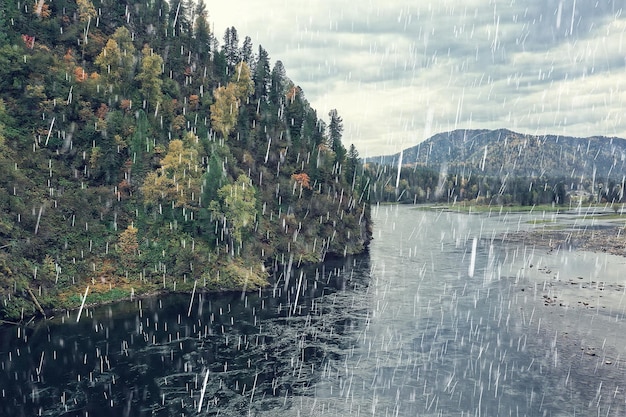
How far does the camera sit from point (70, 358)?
141 feet

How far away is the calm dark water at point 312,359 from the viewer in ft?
114

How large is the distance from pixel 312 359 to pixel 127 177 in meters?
45.2

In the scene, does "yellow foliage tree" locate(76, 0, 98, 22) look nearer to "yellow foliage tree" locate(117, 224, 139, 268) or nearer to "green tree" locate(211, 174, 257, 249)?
"yellow foliage tree" locate(117, 224, 139, 268)

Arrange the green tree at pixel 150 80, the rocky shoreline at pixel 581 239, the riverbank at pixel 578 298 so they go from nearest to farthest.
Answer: the riverbank at pixel 578 298 < the green tree at pixel 150 80 < the rocky shoreline at pixel 581 239

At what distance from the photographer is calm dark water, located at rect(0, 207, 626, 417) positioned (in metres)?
34.7

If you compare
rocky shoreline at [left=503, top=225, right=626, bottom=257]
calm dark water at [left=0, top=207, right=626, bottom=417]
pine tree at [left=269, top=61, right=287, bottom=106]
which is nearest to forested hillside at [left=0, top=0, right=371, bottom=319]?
calm dark water at [left=0, top=207, right=626, bottom=417]

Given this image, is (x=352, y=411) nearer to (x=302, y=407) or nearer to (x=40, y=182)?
(x=302, y=407)

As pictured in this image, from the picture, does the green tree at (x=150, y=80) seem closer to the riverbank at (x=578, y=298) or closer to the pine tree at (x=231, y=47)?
the pine tree at (x=231, y=47)

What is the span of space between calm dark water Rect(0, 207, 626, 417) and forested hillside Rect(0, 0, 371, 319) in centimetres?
607

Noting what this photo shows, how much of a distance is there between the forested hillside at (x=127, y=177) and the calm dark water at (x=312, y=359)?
19.9 ft

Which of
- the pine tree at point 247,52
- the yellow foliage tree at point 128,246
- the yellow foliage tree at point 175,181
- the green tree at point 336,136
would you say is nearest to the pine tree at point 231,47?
the pine tree at point 247,52

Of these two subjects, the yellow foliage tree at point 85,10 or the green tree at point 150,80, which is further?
the yellow foliage tree at point 85,10

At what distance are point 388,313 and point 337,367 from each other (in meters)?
16.1

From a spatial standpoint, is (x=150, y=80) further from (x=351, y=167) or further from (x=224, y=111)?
(x=351, y=167)
